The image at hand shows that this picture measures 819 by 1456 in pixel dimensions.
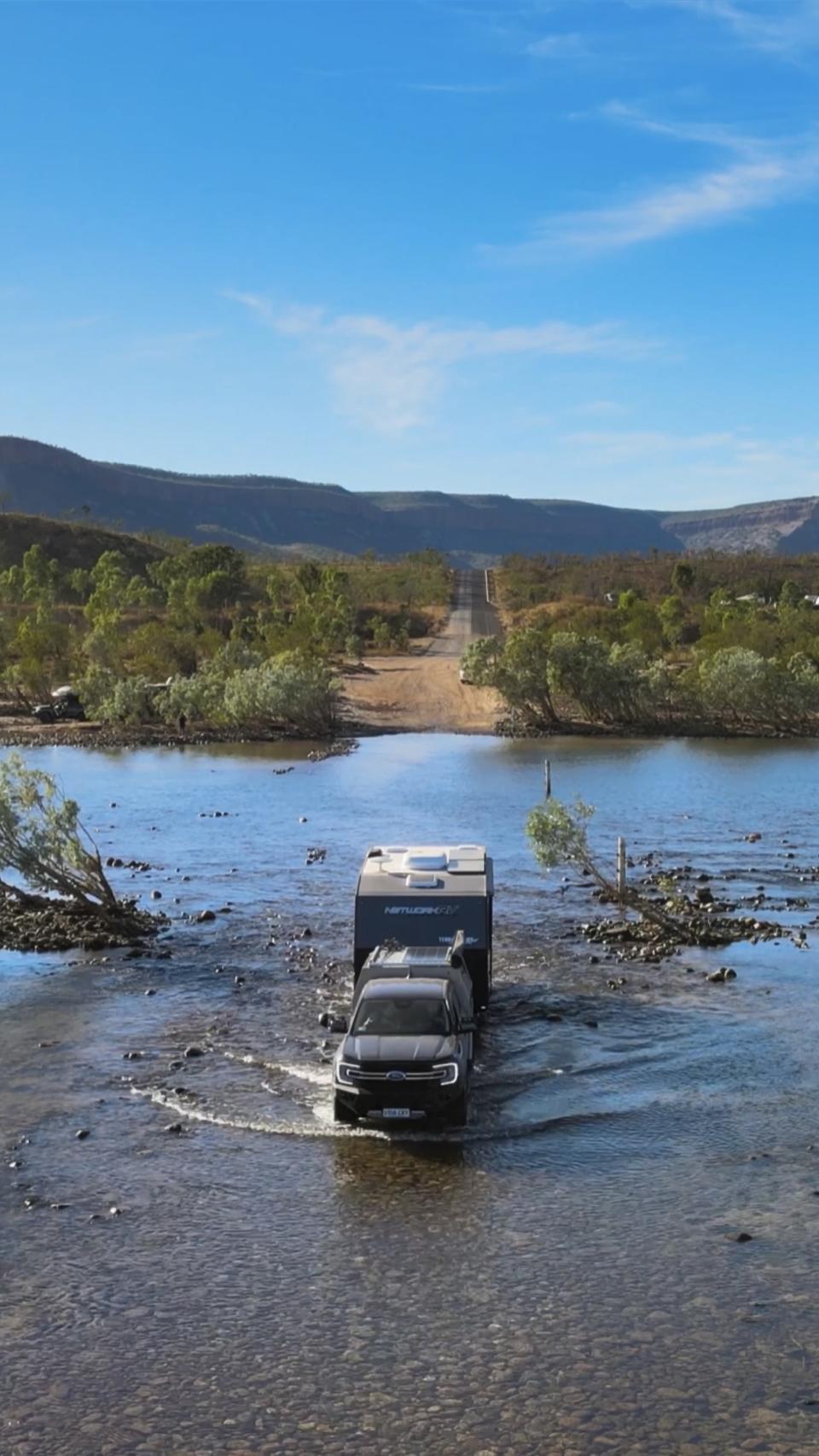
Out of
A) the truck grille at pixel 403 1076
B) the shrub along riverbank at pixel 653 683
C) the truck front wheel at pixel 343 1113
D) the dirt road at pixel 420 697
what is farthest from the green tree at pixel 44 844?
the dirt road at pixel 420 697

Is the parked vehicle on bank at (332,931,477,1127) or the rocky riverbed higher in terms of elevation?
the parked vehicle on bank at (332,931,477,1127)

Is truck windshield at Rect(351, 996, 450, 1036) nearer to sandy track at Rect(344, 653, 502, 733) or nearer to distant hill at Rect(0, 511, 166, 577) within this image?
sandy track at Rect(344, 653, 502, 733)

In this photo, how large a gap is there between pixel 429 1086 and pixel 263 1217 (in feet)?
9.79

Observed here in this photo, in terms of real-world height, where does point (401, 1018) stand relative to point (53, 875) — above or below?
above

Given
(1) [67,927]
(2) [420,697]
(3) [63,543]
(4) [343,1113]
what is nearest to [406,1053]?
(4) [343,1113]

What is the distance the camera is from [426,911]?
25.5m

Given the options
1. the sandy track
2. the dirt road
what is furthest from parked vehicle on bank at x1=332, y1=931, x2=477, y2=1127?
the sandy track

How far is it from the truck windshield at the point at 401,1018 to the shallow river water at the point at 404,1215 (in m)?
1.57

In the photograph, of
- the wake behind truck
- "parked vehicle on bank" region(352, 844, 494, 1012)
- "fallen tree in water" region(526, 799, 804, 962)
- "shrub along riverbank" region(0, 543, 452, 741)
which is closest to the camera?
the wake behind truck

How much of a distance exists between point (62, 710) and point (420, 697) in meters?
23.8

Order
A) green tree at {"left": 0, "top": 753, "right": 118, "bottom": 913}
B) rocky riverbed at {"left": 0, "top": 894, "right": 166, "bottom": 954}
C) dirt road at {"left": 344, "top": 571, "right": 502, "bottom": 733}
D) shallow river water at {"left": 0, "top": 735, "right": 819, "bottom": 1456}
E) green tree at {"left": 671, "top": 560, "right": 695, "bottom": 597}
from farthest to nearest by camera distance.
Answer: green tree at {"left": 671, "top": 560, "right": 695, "bottom": 597}
dirt road at {"left": 344, "top": 571, "right": 502, "bottom": 733}
rocky riverbed at {"left": 0, "top": 894, "right": 166, "bottom": 954}
green tree at {"left": 0, "top": 753, "right": 118, "bottom": 913}
shallow river water at {"left": 0, "top": 735, "right": 819, "bottom": 1456}

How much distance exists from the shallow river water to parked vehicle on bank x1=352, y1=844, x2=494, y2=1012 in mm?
1794

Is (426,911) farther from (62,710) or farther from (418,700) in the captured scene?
(418,700)

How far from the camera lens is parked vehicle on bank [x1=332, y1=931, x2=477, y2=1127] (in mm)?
20141
